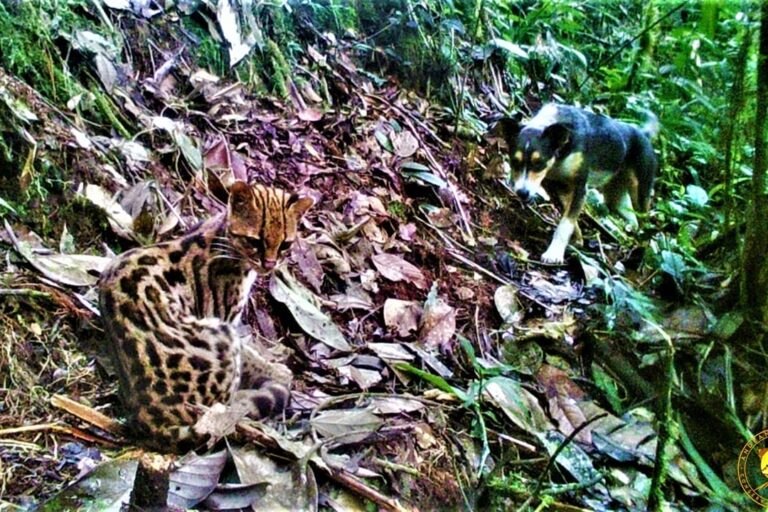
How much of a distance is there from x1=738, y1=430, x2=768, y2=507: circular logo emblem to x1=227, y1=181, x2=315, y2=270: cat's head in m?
0.81

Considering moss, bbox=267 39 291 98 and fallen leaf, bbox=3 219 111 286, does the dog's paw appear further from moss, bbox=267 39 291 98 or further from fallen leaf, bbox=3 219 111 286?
fallen leaf, bbox=3 219 111 286

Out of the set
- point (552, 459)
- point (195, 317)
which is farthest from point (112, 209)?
point (552, 459)

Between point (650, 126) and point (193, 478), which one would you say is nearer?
point (193, 478)

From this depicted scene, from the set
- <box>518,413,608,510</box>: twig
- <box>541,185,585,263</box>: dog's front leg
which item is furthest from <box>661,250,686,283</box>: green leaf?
<box>518,413,608,510</box>: twig

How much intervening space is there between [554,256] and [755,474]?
1.54ft

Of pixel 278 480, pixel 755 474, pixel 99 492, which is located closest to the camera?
pixel 99 492

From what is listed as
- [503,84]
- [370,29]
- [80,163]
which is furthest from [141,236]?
[503,84]

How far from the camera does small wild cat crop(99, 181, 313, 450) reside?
111 centimetres

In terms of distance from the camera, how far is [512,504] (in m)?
1.17

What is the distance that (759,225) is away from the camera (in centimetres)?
125

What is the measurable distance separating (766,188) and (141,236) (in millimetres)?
1037

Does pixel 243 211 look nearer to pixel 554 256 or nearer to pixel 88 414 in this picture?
pixel 88 414

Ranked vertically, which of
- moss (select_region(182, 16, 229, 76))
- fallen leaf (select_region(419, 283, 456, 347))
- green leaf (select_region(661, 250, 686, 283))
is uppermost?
moss (select_region(182, 16, 229, 76))

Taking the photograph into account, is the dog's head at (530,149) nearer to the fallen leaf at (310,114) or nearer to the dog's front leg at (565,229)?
the dog's front leg at (565,229)
